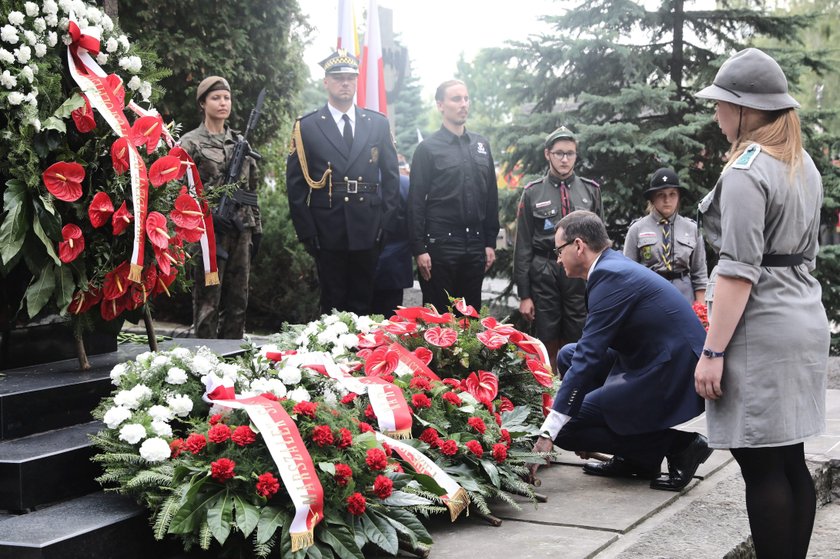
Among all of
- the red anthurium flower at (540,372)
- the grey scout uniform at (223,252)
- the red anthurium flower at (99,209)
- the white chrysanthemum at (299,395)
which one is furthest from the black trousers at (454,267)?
the white chrysanthemum at (299,395)

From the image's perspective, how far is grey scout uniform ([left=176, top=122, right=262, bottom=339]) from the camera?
6680mm

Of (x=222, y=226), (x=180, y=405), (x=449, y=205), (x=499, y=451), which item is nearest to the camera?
(x=180, y=405)

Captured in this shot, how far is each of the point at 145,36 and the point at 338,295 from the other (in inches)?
169

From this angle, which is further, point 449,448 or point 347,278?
point 347,278

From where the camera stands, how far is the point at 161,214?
4.38 meters

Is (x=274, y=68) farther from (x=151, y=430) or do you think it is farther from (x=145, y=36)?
(x=151, y=430)

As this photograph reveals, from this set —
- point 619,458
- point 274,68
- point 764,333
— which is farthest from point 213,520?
point 274,68

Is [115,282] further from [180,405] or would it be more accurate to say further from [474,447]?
[474,447]

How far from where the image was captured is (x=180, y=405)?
360 centimetres

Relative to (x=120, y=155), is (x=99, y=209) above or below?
below

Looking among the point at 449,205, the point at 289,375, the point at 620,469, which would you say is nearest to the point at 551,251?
the point at 449,205

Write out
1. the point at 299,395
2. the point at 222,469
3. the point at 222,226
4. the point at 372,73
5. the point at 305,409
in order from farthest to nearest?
the point at 372,73, the point at 222,226, the point at 299,395, the point at 305,409, the point at 222,469

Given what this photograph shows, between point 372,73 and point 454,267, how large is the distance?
3.34m

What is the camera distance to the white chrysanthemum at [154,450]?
10.8 ft
